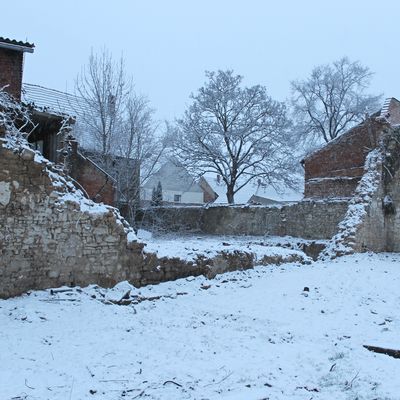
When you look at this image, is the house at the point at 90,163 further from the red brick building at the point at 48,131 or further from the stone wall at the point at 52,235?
the stone wall at the point at 52,235

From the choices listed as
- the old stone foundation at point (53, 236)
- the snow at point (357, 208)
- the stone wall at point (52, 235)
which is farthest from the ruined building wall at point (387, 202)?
the stone wall at point (52, 235)

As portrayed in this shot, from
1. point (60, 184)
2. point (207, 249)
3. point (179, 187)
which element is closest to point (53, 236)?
point (60, 184)

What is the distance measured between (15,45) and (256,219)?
41.4ft

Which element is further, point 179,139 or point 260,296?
point 179,139

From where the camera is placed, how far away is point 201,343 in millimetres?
5672

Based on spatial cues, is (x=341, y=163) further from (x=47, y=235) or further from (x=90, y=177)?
(x=47, y=235)

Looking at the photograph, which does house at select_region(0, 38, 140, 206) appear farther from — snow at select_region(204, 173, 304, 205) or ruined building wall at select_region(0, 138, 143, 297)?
snow at select_region(204, 173, 304, 205)

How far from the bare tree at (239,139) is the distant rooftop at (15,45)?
15071 millimetres

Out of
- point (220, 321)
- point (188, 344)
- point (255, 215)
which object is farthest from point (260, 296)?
point (255, 215)

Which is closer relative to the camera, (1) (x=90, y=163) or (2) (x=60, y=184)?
(2) (x=60, y=184)

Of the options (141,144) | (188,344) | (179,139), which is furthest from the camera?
(179,139)

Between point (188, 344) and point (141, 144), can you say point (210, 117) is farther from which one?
point (188, 344)

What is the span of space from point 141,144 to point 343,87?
24452 mm

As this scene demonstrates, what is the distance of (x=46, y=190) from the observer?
7574 millimetres
